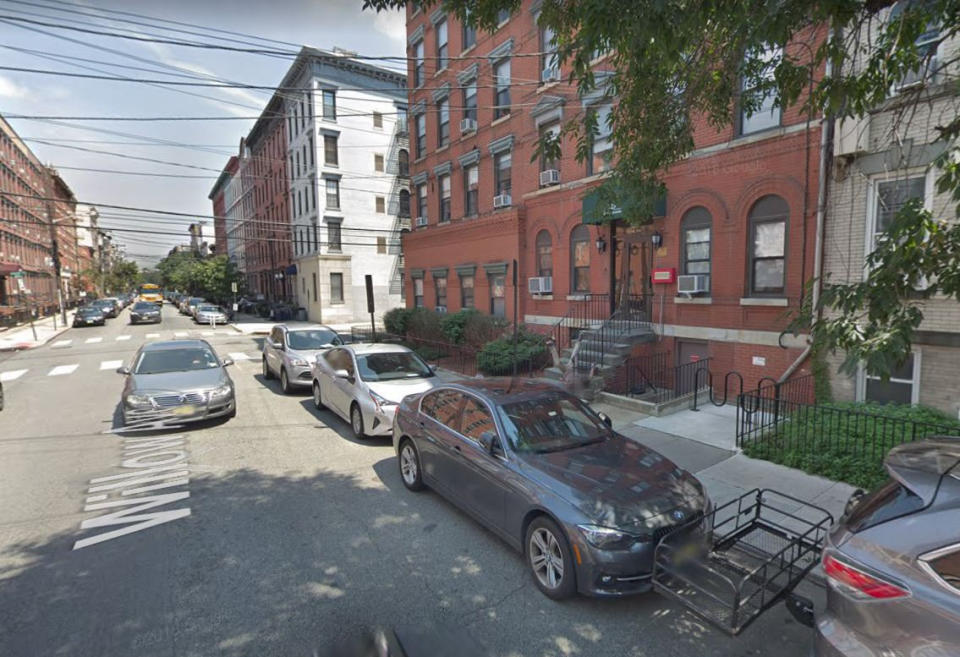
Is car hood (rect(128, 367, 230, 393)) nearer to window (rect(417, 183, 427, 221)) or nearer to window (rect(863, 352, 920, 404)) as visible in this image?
window (rect(863, 352, 920, 404))

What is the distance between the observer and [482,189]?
61.1 feet

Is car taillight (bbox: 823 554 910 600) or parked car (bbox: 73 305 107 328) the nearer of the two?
car taillight (bbox: 823 554 910 600)

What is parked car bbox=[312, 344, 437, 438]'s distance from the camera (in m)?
8.26

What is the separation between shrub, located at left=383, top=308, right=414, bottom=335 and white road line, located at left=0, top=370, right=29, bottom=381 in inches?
485

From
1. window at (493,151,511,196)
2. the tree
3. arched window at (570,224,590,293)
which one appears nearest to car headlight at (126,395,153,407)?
the tree

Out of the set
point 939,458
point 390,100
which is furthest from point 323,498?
point 390,100

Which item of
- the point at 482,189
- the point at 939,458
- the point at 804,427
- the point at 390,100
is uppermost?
the point at 390,100

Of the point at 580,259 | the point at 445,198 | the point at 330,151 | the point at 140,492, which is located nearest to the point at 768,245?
the point at 580,259

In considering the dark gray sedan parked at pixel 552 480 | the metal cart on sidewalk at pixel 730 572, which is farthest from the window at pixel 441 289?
the metal cart on sidewalk at pixel 730 572

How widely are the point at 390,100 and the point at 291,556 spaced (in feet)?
120

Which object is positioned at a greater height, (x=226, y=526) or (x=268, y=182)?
(x=268, y=182)

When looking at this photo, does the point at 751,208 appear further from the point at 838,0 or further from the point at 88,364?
the point at 88,364

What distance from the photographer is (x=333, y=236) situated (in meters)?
34.9

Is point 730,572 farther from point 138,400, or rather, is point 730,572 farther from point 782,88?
point 138,400
